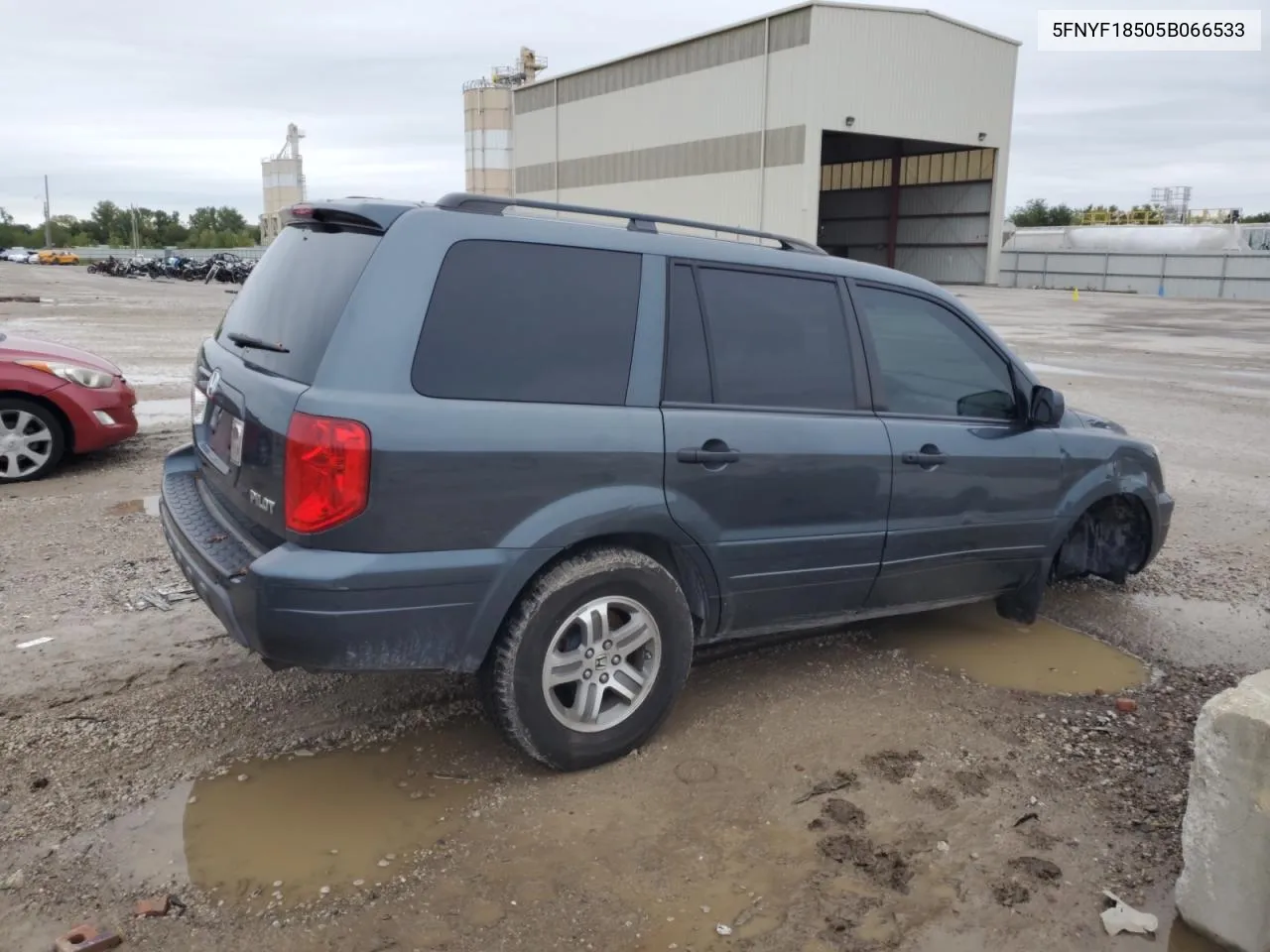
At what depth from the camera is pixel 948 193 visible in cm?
5228

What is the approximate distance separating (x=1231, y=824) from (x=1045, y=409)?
2.29 meters

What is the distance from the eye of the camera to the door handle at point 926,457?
166 inches

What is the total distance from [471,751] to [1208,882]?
7.73 feet

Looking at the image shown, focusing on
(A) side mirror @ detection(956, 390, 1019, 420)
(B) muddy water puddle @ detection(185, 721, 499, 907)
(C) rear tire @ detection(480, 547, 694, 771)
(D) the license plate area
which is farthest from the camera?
(A) side mirror @ detection(956, 390, 1019, 420)

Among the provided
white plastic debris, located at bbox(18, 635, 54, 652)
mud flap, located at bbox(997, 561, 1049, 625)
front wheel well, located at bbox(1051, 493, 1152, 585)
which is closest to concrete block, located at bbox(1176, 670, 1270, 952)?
mud flap, located at bbox(997, 561, 1049, 625)

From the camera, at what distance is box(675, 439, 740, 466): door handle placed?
362 centimetres

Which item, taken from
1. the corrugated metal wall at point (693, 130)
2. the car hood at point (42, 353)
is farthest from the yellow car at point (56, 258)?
the car hood at point (42, 353)

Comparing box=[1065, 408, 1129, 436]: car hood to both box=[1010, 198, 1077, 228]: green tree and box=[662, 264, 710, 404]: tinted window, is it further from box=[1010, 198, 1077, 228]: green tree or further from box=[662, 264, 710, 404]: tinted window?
box=[1010, 198, 1077, 228]: green tree

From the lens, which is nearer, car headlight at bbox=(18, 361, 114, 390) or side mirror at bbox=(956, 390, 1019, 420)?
side mirror at bbox=(956, 390, 1019, 420)

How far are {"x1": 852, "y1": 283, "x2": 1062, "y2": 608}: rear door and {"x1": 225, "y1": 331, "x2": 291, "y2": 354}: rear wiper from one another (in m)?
2.24

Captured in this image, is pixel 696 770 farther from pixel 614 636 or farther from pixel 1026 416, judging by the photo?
pixel 1026 416

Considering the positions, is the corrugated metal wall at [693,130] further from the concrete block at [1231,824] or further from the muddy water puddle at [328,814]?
the concrete block at [1231,824]

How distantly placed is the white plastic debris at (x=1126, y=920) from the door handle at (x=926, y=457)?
5.90 feet

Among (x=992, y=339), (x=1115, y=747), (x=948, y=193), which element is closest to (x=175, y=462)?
(x=992, y=339)
